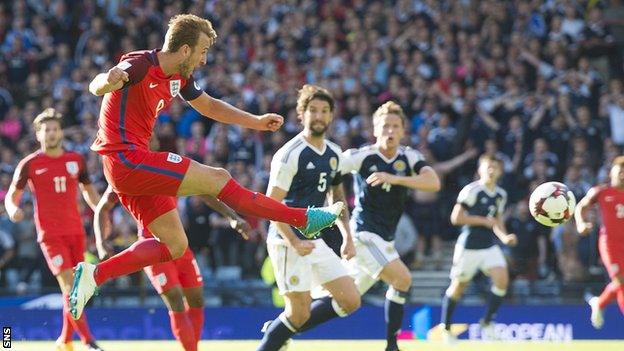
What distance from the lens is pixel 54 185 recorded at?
12.3m

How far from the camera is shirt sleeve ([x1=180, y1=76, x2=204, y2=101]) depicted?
8977 mm

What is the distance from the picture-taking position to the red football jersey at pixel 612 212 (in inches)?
540

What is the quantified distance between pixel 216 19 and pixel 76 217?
9.80 meters

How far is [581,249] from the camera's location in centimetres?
1758

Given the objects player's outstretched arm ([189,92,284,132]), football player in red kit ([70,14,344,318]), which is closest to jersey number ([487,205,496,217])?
player's outstretched arm ([189,92,284,132])

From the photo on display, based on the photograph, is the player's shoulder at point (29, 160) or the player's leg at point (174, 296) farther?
the player's shoulder at point (29, 160)

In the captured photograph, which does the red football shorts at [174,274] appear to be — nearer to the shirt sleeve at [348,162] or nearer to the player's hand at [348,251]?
the player's hand at [348,251]

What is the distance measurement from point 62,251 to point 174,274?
197cm

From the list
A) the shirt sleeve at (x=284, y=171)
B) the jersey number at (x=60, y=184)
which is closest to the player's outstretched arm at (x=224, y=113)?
the shirt sleeve at (x=284, y=171)

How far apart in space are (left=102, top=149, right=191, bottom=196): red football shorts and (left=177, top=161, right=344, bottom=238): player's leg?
0.07 meters

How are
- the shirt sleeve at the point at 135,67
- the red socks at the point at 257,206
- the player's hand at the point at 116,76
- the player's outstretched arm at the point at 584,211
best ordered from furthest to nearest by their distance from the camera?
the player's outstretched arm at the point at 584,211
the red socks at the point at 257,206
the shirt sleeve at the point at 135,67
the player's hand at the point at 116,76

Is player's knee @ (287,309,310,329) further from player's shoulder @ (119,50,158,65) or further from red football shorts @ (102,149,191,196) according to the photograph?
player's shoulder @ (119,50,158,65)

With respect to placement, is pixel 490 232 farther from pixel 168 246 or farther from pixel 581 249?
pixel 168 246

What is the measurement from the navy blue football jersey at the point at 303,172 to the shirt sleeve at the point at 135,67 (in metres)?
1.79
